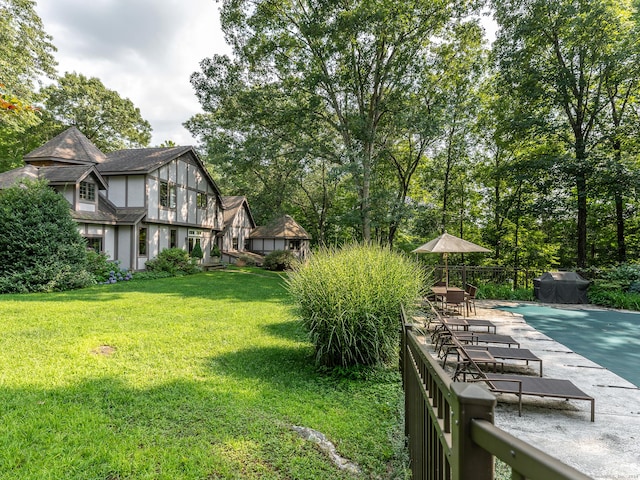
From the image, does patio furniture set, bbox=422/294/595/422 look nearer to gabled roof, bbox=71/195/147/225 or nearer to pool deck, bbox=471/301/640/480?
pool deck, bbox=471/301/640/480

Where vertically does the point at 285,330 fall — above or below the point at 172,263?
below

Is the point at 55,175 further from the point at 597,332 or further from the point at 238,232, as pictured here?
the point at 597,332

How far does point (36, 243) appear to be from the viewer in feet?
38.6

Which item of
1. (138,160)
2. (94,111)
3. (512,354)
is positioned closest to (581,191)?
(512,354)

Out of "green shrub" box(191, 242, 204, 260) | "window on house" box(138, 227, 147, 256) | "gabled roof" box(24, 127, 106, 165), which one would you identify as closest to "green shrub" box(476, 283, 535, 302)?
"green shrub" box(191, 242, 204, 260)

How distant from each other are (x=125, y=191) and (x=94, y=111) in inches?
570

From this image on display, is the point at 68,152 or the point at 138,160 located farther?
the point at 138,160

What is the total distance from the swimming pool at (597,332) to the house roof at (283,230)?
19.0 metres

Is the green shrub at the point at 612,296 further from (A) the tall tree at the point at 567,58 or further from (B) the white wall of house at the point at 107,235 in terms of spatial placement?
(B) the white wall of house at the point at 107,235

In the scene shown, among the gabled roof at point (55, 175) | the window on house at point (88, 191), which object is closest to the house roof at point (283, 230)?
the gabled roof at point (55, 175)

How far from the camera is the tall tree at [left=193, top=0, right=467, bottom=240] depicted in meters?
13.7

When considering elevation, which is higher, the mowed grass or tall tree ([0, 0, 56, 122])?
tall tree ([0, 0, 56, 122])

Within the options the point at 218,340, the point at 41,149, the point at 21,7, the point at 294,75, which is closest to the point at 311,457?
the point at 218,340

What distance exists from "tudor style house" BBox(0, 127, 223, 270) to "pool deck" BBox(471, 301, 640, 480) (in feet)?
55.3
